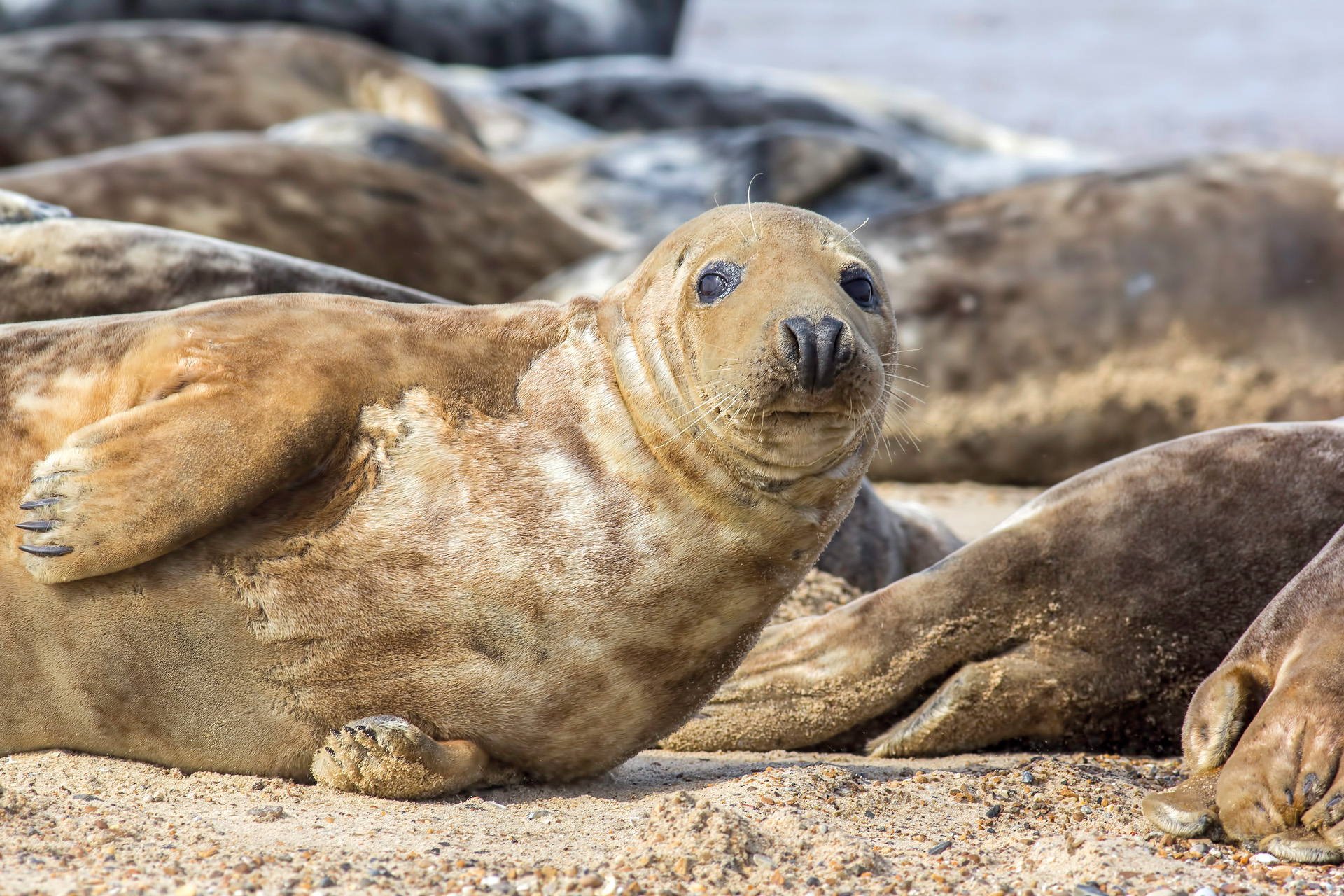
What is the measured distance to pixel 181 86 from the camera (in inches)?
327

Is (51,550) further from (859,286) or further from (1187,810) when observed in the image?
(1187,810)

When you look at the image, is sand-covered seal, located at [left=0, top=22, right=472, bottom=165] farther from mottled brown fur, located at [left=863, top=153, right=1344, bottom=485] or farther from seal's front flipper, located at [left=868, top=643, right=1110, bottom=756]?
seal's front flipper, located at [left=868, top=643, right=1110, bottom=756]

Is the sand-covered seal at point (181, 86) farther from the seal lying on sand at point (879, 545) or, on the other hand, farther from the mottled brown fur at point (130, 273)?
the seal lying on sand at point (879, 545)

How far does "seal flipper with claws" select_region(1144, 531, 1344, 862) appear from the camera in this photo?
243 cm

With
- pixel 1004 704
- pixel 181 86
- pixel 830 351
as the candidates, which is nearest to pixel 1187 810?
pixel 1004 704

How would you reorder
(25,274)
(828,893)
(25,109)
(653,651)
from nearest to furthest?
(828,893) → (653,651) → (25,274) → (25,109)

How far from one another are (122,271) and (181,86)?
5304mm

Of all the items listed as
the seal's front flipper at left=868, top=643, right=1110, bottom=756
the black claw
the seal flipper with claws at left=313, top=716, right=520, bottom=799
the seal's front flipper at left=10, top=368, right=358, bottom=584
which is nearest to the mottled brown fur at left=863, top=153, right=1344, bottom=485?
the seal's front flipper at left=868, top=643, right=1110, bottom=756

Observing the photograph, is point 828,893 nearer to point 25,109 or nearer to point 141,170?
point 141,170

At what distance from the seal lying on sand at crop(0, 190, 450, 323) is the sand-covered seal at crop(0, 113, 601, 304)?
5.19 ft

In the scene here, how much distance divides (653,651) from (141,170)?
3554mm

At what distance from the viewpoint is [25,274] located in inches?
132

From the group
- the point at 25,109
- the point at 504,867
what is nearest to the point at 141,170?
the point at 25,109

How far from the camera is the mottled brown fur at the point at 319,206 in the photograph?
5230 millimetres
